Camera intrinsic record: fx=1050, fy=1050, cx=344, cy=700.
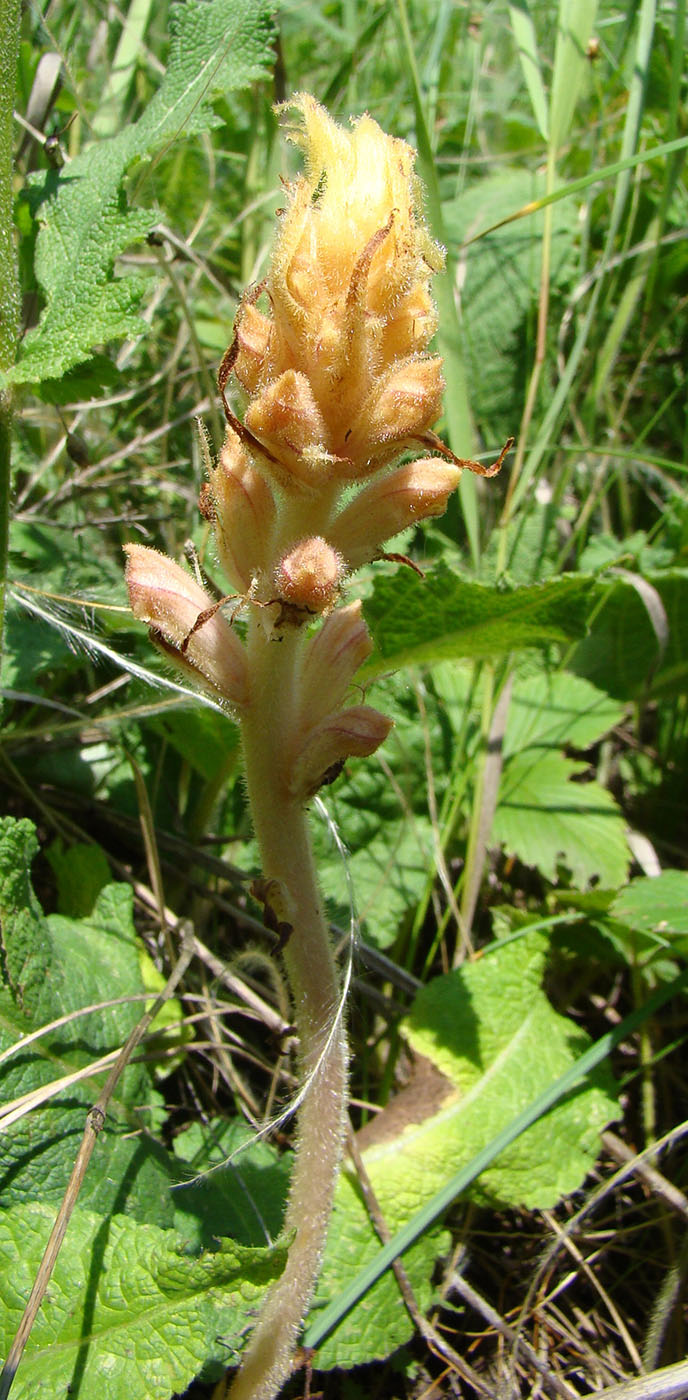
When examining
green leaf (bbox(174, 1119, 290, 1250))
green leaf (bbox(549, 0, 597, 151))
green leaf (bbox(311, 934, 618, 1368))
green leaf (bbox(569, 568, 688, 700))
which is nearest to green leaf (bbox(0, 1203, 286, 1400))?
green leaf (bbox(174, 1119, 290, 1250))

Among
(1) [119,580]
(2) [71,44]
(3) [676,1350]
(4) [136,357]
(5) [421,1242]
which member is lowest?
(3) [676,1350]

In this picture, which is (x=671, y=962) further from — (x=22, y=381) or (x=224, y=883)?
(x=22, y=381)

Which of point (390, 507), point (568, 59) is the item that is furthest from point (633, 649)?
point (390, 507)

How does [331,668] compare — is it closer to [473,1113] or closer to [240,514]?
[240,514]

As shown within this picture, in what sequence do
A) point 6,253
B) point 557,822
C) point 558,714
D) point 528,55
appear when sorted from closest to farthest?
1. point 6,253
2. point 557,822
3. point 528,55
4. point 558,714

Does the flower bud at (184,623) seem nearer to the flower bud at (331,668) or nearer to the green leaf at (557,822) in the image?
the flower bud at (331,668)

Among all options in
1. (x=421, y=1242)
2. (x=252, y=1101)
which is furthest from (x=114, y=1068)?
(x=421, y=1242)

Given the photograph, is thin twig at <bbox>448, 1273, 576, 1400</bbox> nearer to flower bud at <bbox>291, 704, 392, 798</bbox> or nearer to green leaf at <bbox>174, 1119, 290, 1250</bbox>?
green leaf at <bbox>174, 1119, 290, 1250</bbox>
